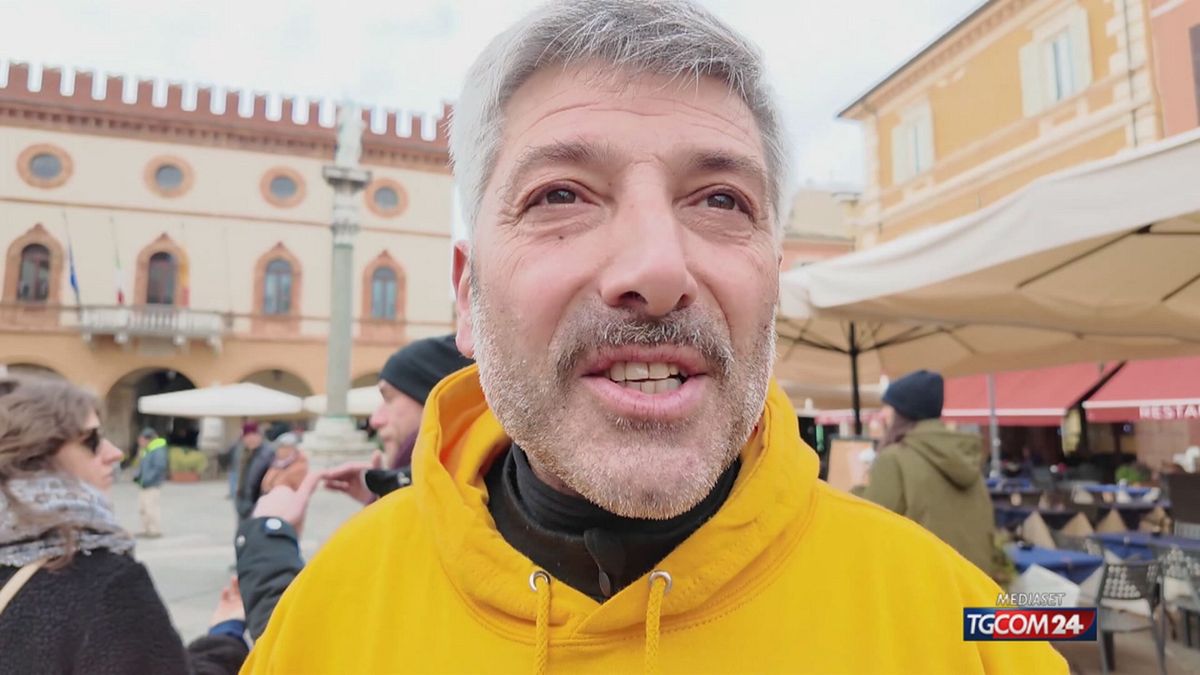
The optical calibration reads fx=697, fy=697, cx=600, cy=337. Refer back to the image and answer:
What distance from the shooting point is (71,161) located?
21.1 meters

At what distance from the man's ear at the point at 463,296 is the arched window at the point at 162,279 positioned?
24148 millimetres

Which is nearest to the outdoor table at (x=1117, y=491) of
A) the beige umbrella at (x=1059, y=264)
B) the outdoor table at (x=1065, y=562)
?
the beige umbrella at (x=1059, y=264)

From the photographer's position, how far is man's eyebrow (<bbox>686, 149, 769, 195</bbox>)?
3.29ft

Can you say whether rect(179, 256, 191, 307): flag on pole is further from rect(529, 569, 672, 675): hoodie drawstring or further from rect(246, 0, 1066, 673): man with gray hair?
rect(529, 569, 672, 675): hoodie drawstring

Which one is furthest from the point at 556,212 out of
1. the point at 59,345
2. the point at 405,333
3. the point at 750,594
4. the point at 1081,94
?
the point at 59,345

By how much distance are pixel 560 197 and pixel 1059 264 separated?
3.10 m

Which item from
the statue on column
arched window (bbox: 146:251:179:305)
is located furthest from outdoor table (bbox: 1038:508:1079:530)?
arched window (bbox: 146:251:179:305)

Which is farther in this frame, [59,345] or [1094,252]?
[59,345]

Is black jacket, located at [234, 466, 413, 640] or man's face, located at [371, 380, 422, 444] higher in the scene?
man's face, located at [371, 380, 422, 444]

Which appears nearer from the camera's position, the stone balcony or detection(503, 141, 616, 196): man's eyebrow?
detection(503, 141, 616, 196): man's eyebrow

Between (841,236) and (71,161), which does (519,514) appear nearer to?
(71,161)

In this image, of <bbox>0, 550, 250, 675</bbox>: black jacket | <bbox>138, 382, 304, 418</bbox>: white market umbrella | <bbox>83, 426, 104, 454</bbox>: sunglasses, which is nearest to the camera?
<bbox>0, 550, 250, 675</bbox>: black jacket

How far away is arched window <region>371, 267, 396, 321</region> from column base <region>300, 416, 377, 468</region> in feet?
25.9

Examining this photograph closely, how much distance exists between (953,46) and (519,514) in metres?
16.8
